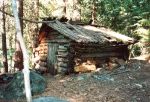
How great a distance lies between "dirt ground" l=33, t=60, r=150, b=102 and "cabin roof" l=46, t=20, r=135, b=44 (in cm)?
196

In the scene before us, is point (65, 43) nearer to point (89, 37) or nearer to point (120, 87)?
point (89, 37)

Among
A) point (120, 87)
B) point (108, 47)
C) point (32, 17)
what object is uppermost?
point (32, 17)

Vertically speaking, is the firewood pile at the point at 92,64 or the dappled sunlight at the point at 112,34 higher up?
the dappled sunlight at the point at 112,34

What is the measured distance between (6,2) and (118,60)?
43.9 feet

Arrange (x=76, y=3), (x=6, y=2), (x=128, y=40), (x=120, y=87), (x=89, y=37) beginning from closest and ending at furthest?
1. (x=120, y=87)
2. (x=89, y=37)
3. (x=128, y=40)
4. (x=6, y=2)
5. (x=76, y=3)

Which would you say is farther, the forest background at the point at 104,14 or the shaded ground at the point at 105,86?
the forest background at the point at 104,14

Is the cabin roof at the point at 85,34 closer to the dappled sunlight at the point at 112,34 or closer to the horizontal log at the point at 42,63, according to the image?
the dappled sunlight at the point at 112,34

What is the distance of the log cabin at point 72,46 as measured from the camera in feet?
63.9

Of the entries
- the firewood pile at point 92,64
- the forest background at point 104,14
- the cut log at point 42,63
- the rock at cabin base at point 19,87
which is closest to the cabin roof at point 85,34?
the firewood pile at point 92,64

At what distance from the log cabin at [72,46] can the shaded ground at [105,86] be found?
1291mm

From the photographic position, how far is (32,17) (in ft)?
102

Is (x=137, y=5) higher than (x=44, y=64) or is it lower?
higher

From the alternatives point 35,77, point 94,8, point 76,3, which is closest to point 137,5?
point 94,8

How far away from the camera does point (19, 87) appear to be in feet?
52.8
